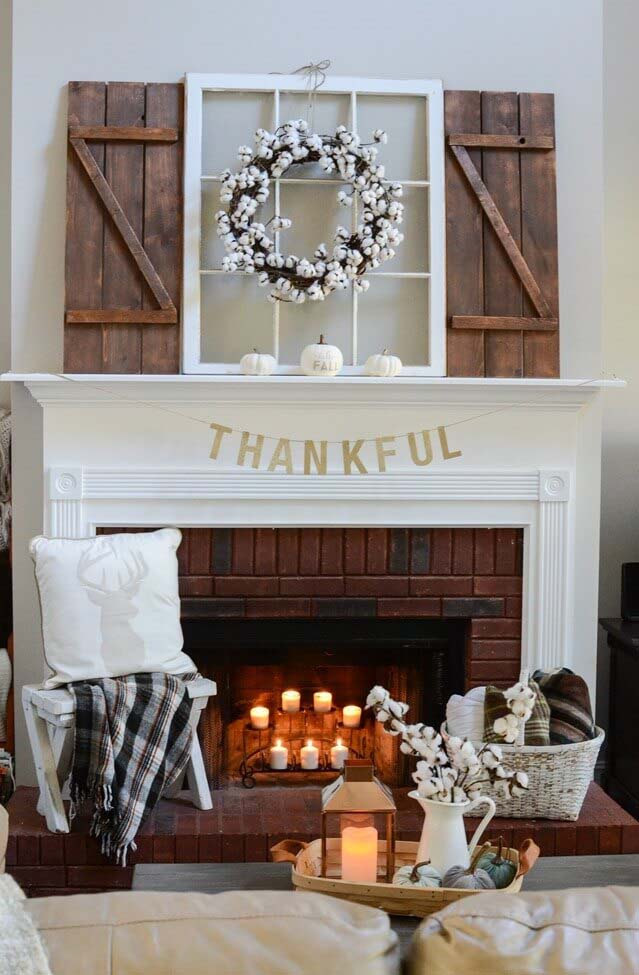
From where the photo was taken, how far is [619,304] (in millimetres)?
Result: 4199

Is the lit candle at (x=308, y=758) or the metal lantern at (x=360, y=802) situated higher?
the metal lantern at (x=360, y=802)

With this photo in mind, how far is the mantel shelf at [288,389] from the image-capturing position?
345 centimetres

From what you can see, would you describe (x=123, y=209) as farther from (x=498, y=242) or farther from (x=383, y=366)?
(x=498, y=242)

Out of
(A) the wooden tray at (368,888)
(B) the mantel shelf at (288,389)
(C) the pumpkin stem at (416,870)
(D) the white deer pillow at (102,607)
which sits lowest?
(A) the wooden tray at (368,888)

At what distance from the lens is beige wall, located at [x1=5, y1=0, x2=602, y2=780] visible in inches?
139

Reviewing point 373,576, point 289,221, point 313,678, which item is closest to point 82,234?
point 289,221

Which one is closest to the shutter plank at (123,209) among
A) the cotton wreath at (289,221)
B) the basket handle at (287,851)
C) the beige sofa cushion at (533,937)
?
the cotton wreath at (289,221)

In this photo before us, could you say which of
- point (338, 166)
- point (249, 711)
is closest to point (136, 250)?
point (338, 166)

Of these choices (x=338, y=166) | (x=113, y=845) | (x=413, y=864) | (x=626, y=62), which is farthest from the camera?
(x=626, y=62)

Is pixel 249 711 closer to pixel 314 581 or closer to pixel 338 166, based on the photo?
pixel 314 581

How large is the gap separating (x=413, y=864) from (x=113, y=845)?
119 centimetres

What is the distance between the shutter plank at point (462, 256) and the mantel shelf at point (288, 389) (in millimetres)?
109

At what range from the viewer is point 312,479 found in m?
3.58

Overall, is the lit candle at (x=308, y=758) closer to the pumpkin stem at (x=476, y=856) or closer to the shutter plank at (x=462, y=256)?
the shutter plank at (x=462, y=256)
